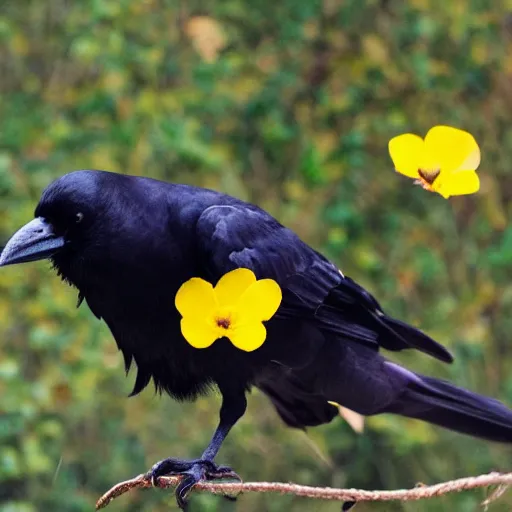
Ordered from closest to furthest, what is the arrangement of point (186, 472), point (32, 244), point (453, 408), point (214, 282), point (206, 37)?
point (32, 244) < point (214, 282) < point (186, 472) < point (453, 408) < point (206, 37)

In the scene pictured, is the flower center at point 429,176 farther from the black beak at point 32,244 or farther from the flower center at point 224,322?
the black beak at point 32,244

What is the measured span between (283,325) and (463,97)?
93.8 inches

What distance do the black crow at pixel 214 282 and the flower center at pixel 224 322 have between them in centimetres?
38

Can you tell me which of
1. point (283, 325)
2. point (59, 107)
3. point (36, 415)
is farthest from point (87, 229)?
point (59, 107)

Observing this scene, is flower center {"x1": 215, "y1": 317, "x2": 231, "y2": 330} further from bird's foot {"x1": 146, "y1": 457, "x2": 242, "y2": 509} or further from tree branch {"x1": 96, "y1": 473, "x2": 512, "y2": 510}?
bird's foot {"x1": 146, "y1": 457, "x2": 242, "y2": 509}

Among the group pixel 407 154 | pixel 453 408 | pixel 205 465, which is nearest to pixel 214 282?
pixel 205 465

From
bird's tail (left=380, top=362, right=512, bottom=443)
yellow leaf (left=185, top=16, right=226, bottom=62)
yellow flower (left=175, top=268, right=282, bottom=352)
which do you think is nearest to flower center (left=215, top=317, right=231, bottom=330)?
yellow flower (left=175, top=268, right=282, bottom=352)

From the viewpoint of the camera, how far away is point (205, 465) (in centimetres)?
165

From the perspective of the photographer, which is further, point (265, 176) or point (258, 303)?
point (265, 176)

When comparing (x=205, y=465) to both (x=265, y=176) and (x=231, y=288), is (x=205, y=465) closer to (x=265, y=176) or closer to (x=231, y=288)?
(x=231, y=288)

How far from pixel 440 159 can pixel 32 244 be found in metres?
0.64

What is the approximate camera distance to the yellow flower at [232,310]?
1113 millimetres

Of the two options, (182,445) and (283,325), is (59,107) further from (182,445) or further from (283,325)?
(283,325)

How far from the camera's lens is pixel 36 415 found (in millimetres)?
2795
